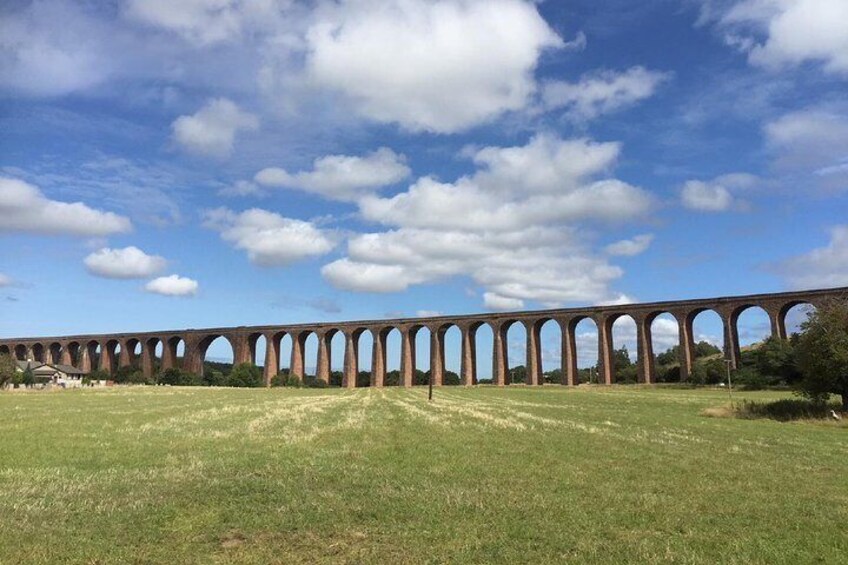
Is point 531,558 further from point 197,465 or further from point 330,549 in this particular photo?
point 197,465

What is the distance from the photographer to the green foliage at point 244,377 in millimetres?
116938

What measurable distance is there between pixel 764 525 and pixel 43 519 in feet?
34.3

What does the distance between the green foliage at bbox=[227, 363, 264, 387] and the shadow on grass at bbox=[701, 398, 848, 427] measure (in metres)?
95.5

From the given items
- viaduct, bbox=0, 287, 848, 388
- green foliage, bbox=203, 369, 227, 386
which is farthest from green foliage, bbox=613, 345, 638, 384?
green foliage, bbox=203, 369, 227, 386

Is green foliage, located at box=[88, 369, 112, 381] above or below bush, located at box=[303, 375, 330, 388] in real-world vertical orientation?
above

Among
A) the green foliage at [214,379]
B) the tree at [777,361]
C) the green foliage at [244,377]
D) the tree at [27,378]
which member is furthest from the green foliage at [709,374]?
the tree at [27,378]

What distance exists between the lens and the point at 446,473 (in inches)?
531

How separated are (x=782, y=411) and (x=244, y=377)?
3939 inches

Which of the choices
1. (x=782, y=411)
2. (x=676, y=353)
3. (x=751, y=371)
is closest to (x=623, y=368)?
(x=676, y=353)

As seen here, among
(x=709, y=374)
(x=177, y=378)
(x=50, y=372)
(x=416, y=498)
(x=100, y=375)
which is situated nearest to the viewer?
(x=416, y=498)

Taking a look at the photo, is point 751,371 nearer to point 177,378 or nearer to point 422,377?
point 422,377

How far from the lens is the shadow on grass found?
105ft

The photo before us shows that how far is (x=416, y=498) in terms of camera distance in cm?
1077

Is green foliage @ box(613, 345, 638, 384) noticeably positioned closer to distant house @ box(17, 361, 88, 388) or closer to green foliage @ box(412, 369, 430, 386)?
green foliage @ box(412, 369, 430, 386)
